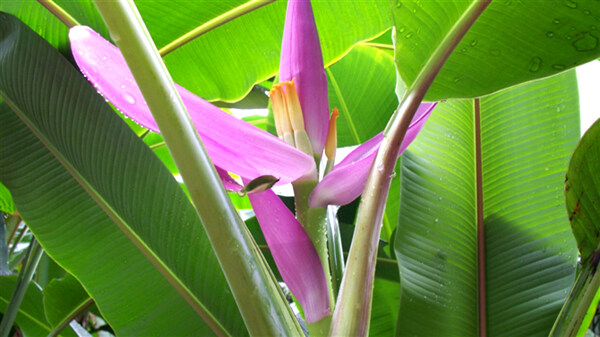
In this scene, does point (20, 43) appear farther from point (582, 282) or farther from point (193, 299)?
point (582, 282)

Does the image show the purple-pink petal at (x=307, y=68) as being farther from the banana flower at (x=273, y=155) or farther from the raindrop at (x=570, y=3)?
the raindrop at (x=570, y=3)

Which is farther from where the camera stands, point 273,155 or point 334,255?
point 334,255

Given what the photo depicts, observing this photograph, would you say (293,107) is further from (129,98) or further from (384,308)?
(384,308)

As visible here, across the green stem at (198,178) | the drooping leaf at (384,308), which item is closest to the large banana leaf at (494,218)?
the drooping leaf at (384,308)

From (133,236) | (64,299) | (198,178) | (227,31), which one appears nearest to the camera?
(198,178)

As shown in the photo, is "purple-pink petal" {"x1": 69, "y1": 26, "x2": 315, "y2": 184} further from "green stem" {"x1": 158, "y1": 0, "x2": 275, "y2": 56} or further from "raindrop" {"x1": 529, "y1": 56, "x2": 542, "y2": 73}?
"green stem" {"x1": 158, "y1": 0, "x2": 275, "y2": 56}

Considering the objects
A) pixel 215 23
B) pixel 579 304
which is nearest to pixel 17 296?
pixel 215 23

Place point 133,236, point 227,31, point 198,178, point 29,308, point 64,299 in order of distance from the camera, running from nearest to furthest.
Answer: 1. point 198,178
2. point 133,236
3. point 227,31
4. point 64,299
5. point 29,308
